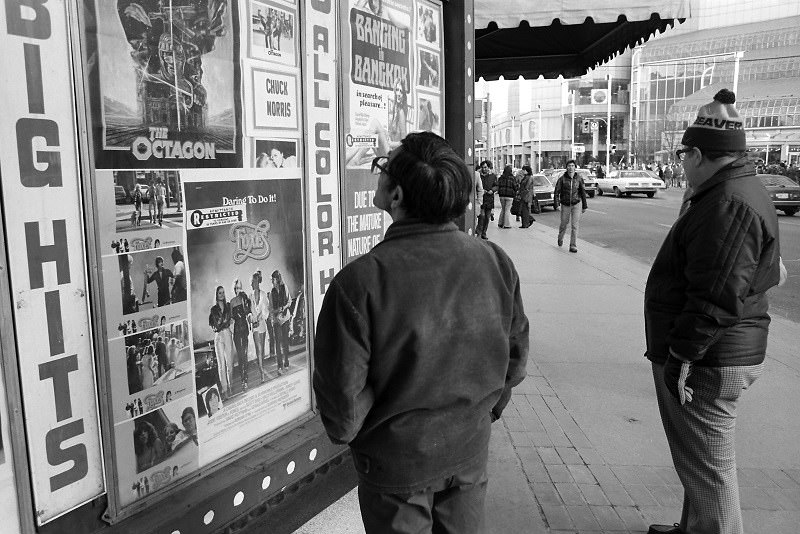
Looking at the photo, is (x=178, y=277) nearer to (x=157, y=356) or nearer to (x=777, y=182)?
(x=157, y=356)

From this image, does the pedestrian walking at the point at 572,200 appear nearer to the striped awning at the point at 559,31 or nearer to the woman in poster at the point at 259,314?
the striped awning at the point at 559,31

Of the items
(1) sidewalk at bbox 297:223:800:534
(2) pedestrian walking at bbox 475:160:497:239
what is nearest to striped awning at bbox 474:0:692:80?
(1) sidewalk at bbox 297:223:800:534

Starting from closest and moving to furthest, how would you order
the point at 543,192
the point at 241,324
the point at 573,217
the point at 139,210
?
the point at 139,210, the point at 241,324, the point at 573,217, the point at 543,192

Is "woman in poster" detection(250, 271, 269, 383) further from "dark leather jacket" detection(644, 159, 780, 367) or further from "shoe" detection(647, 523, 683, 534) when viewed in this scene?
"shoe" detection(647, 523, 683, 534)

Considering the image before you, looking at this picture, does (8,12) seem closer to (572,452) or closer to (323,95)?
(323,95)

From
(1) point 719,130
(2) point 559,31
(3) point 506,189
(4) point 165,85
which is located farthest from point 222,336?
(3) point 506,189

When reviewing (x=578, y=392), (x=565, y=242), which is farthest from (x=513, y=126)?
(x=578, y=392)

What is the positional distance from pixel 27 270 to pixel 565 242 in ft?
47.7

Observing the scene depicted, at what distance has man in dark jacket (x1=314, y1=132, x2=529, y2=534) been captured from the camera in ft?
5.68

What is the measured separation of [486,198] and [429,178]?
1568 cm

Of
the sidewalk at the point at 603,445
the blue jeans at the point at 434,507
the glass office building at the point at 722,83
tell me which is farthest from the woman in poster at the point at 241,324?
the glass office building at the point at 722,83

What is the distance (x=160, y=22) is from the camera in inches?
91.0

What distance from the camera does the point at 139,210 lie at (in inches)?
88.7

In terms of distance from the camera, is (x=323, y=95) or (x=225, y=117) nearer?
(x=225, y=117)
